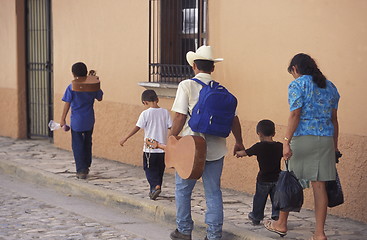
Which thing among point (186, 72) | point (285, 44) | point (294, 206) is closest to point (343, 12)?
point (285, 44)

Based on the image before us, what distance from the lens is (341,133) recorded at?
745 cm

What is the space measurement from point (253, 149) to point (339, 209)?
1309 millimetres

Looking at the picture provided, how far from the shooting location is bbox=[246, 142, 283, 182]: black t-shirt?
6801 millimetres

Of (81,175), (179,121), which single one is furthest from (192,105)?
(81,175)

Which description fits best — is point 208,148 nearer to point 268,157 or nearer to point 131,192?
point 268,157

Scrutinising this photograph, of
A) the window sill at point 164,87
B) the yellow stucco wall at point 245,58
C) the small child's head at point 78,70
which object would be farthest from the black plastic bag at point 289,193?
the small child's head at point 78,70

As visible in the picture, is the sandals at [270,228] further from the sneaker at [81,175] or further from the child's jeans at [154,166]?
the sneaker at [81,175]

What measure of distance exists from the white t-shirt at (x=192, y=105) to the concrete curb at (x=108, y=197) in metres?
0.81

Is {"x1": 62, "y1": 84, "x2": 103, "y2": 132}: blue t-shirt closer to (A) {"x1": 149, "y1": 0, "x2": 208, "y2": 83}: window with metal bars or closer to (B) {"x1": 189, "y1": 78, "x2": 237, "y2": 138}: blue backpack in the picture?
(A) {"x1": 149, "y1": 0, "x2": 208, "y2": 83}: window with metal bars

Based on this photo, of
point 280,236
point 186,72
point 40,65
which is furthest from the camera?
point 40,65

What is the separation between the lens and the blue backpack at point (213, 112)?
20.2 feet

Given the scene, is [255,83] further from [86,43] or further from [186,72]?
[86,43]

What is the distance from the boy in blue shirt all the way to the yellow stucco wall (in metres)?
1.08

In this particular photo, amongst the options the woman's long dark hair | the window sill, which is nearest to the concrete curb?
the woman's long dark hair
